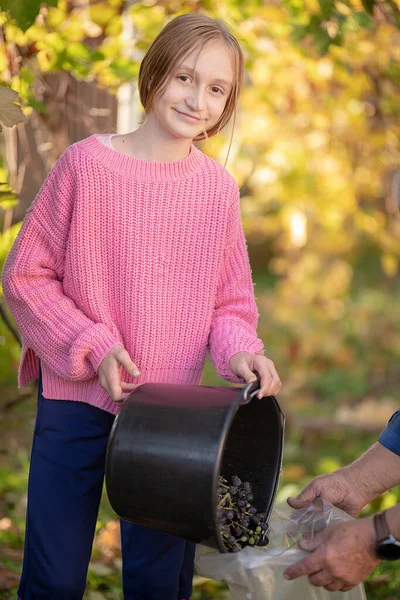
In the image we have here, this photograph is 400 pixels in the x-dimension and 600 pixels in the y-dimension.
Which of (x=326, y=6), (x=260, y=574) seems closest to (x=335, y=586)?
(x=260, y=574)

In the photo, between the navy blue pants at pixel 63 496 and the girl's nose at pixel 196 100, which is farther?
the navy blue pants at pixel 63 496

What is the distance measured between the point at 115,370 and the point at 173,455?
23cm

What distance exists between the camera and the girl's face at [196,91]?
5.69 ft

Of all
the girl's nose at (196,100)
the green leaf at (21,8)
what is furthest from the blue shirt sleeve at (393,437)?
the green leaf at (21,8)

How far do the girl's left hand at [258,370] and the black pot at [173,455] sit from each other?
3 cm

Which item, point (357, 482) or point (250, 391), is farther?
point (357, 482)

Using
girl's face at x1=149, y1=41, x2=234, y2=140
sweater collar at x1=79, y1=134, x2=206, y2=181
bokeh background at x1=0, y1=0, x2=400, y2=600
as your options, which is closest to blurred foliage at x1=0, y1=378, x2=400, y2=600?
bokeh background at x1=0, y1=0, x2=400, y2=600

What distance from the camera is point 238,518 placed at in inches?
70.6

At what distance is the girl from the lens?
69.5 inches

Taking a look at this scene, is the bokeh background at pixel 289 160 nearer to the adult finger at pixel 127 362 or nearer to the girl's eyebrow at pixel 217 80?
the girl's eyebrow at pixel 217 80

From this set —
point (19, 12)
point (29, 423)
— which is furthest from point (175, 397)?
point (29, 423)

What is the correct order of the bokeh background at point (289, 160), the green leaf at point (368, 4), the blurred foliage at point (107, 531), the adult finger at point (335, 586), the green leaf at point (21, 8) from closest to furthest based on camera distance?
the adult finger at point (335, 586) < the green leaf at point (21, 8) < the green leaf at point (368, 4) < the blurred foliage at point (107, 531) < the bokeh background at point (289, 160)

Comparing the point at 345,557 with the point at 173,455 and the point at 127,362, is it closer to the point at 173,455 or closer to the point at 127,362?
the point at 173,455

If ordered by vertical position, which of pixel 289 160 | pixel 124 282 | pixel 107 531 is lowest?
pixel 107 531
